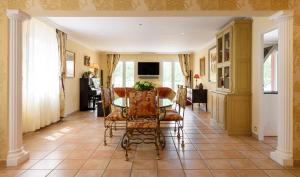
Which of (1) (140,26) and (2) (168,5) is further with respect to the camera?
(1) (140,26)

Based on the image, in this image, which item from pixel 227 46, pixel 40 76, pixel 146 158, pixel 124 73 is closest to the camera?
pixel 146 158

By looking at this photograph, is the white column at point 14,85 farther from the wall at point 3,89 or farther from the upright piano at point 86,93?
the upright piano at point 86,93

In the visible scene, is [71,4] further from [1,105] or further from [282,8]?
[282,8]

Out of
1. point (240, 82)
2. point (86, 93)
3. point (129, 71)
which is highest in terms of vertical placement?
point (129, 71)

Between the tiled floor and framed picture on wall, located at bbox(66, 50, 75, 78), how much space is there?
268 centimetres

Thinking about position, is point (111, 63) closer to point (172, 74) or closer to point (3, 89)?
point (172, 74)

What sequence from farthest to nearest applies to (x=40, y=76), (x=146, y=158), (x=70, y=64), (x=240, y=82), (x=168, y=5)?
(x=70, y=64) < (x=40, y=76) < (x=240, y=82) < (x=146, y=158) < (x=168, y=5)

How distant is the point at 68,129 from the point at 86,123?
777mm

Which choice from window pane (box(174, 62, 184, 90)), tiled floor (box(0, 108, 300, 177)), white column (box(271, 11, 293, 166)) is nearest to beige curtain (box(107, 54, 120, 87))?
window pane (box(174, 62, 184, 90))

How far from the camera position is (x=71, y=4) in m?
3.32

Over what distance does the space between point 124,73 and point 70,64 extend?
477cm

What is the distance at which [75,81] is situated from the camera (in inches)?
329

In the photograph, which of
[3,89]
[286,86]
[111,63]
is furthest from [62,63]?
[286,86]

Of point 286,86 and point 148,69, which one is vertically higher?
point 148,69
